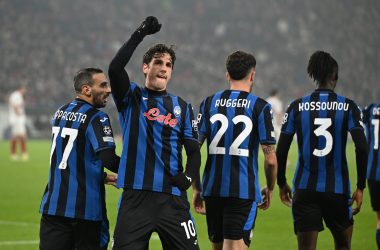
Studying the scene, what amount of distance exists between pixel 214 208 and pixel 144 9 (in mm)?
43705

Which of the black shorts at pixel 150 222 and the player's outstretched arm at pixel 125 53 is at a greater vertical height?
the player's outstretched arm at pixel 125 53

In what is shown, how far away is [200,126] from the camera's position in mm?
5957

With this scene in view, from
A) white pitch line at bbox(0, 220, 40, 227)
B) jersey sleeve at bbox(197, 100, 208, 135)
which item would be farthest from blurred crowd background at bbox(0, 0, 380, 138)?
jersey sleeve at bbox(197, 100, 208, 135)

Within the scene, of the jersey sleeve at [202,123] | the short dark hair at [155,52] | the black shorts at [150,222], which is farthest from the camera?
the jersey sleeve at [202,123]

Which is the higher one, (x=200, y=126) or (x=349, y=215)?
(x=200, y=126)

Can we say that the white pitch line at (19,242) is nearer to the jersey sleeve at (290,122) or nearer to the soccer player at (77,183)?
the soccer player at (77,183)

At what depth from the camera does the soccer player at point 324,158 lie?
Answer: 229 inches

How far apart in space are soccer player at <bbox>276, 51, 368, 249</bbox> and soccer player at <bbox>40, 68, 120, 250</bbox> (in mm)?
1516

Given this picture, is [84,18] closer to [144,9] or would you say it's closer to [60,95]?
[144,9]

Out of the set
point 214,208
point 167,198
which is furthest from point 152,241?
point 167,198

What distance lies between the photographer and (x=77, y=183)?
17.6 ft

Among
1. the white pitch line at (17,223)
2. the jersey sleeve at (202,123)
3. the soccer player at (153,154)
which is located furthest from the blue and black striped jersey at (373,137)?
the white pitch line at (17,223)

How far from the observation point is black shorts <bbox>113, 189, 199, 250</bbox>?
491cm

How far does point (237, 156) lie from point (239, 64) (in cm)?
71
